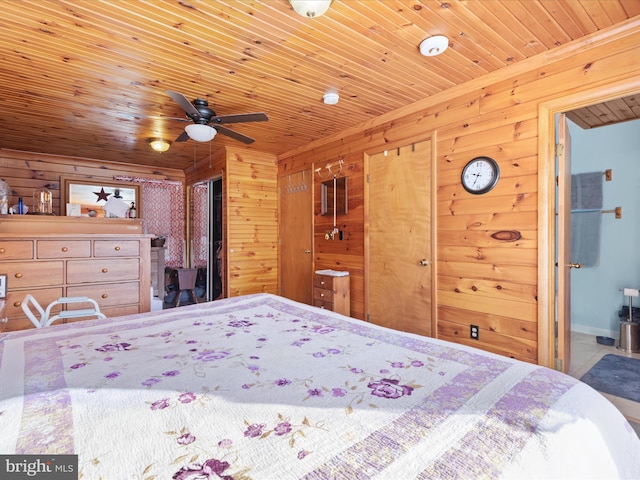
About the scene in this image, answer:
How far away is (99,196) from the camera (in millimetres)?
5324

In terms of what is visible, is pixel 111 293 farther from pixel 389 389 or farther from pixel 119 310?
pixel 389 389

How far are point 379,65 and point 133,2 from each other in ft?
5.22

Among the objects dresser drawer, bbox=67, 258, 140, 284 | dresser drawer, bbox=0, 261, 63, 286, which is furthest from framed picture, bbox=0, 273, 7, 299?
dresser drawer, bbox=67, 258, 140, 284

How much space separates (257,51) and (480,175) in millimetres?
1912

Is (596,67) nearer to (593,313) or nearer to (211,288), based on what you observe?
(593,313)

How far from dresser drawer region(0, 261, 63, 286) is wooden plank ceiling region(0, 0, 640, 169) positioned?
54.0 inches

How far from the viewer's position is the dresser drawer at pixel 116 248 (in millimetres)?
2531

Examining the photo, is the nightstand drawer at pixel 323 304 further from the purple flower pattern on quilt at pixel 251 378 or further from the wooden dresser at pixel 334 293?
the purple flower pattern on quilt at pixel 251 378

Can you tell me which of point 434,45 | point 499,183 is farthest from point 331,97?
point 499,183

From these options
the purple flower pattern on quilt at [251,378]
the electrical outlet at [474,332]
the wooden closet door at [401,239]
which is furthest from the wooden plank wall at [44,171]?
the electrical outlet at [474,332]

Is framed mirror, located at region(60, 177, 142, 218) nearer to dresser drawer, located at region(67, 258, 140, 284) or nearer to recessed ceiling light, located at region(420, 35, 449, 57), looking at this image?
dresser drawer, located at region(67, 258, 140, 284)

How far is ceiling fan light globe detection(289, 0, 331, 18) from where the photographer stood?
1648 millimetres

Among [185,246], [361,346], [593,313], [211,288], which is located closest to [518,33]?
[361,346]

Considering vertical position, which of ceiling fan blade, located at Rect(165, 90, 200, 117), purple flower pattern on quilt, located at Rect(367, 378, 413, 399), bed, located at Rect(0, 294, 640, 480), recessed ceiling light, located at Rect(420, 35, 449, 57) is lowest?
purple flower pattern on quilt, located at Rect(367, 378, 413, 399)
